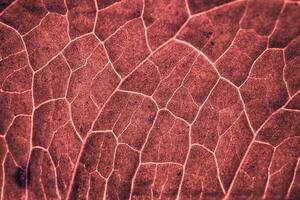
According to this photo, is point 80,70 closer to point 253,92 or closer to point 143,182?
point 143,182

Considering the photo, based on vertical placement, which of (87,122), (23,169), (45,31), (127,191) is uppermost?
(45,31)

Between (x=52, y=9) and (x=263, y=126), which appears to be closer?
(x=263, y=126)

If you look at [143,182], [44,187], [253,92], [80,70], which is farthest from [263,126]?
[44,187]

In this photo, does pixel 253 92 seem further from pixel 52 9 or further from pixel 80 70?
pixel 52 9

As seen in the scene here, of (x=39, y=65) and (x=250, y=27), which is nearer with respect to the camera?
(x=250, y=27)

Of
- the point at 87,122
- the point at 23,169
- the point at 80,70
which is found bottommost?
the point at 23,169

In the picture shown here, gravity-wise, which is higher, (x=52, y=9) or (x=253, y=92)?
(x=52, y=9)

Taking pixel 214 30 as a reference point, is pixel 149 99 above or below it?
below

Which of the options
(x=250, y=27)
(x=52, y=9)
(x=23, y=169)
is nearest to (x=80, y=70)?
(x=52, y=9)

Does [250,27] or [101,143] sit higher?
[250,27]
